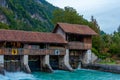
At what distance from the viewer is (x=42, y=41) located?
42.5 metres

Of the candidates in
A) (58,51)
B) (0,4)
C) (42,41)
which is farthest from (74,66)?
(0,4)

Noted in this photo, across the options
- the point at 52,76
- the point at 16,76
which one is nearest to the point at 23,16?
the point at 52,76

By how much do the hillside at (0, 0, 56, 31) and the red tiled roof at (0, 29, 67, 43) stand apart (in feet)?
208

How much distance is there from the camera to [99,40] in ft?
196

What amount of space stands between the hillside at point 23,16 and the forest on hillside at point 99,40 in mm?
43947

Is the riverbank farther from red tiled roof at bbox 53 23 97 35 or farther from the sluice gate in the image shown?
the sluice gate

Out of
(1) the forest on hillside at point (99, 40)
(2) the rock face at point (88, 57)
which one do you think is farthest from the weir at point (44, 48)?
(1) the forest on hillside at point (99, 40)

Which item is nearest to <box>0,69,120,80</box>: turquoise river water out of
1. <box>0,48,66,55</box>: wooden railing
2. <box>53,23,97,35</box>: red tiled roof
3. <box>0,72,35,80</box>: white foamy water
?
<box>0,72,35,80</box>: white foamy water

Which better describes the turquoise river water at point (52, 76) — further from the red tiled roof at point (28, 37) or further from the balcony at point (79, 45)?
the balcony at point (79, 45)

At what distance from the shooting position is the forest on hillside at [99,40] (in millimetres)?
56403

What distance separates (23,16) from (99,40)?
78.9 meters

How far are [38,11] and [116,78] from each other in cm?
11688

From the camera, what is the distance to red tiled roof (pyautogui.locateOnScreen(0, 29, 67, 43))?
3986 centimetres

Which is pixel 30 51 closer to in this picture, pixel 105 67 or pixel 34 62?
pixel 34 62
